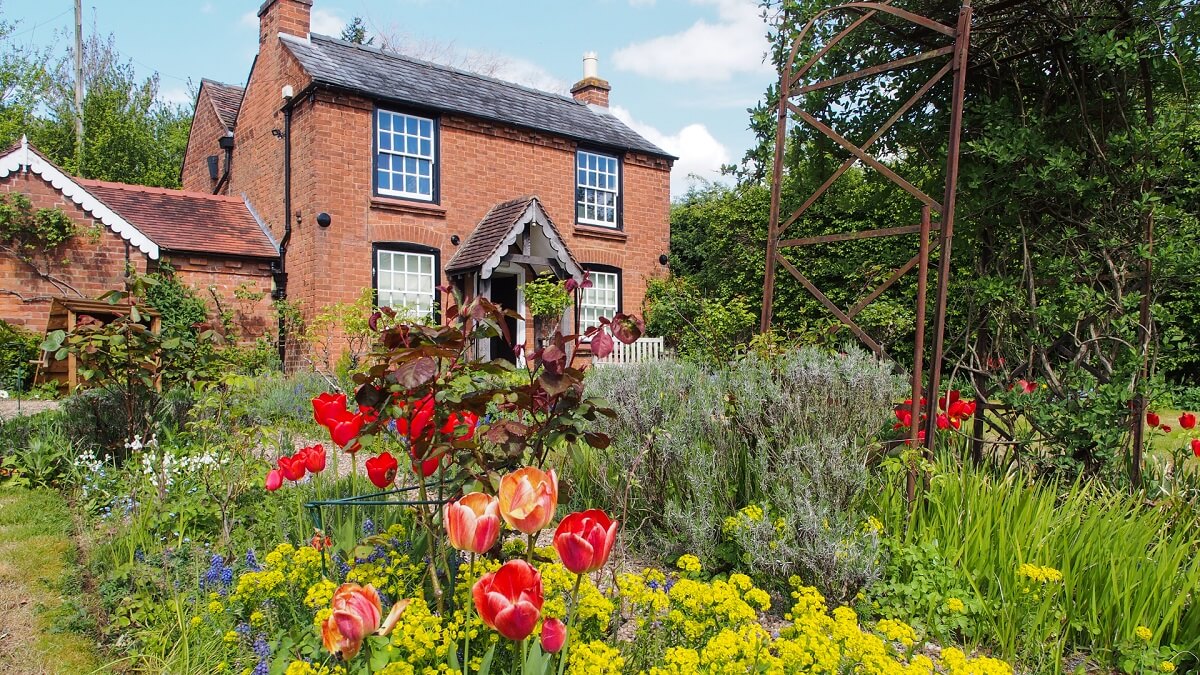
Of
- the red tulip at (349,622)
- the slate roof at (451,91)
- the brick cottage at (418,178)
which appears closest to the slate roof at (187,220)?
the brick cottage at (418,178)

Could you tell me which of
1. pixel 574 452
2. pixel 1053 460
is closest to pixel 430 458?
pixel 574 452

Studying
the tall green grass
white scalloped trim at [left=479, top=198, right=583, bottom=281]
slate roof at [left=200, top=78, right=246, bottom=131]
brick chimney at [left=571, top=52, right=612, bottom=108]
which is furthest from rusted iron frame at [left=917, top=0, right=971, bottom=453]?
slate roof at [left=200, top=78, right=246, bottom=131]

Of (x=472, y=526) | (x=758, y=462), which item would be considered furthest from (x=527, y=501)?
(x=758, y=462)

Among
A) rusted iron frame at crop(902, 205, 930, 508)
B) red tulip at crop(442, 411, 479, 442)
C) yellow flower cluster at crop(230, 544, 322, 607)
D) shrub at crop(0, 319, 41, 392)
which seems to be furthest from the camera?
shrub at crop(0, 319, 41, 392)

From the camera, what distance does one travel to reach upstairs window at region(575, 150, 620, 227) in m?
14.8

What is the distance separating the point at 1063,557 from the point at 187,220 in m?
13.8

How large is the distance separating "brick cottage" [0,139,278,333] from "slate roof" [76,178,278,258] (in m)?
0.02

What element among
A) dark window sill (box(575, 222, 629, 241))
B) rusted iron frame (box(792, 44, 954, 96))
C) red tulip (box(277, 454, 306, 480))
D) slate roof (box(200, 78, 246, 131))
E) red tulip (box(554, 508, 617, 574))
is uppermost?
slate roof (box(200, 78, 246, 131))

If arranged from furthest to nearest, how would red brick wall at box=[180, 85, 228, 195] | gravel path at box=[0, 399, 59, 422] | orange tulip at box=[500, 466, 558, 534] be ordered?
red brick wall at box=[180, 85, 228, 195] → gravel path at box=[0, 399, 59, 422] → orange tulip at box=[500, 466, 558, 534]

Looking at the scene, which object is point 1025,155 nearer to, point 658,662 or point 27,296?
point 658,662

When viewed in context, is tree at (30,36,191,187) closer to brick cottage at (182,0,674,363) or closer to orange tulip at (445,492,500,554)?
brick cottage at (182,0,674,363)

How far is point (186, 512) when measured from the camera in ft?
12.1

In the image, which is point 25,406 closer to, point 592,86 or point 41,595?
point 41,595

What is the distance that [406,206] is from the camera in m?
12.6
